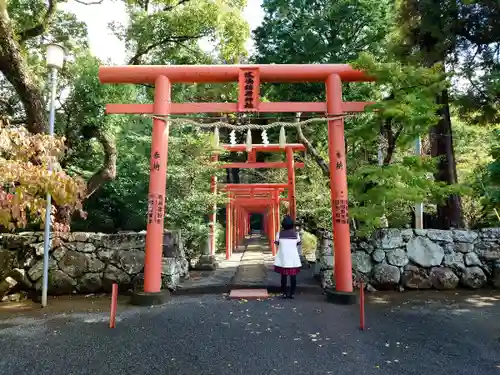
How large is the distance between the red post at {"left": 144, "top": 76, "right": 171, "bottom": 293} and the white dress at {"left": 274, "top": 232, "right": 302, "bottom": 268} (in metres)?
2.40

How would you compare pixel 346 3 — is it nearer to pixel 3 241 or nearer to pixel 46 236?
pixel 46 236

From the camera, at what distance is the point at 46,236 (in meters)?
6.83

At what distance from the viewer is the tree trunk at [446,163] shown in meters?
9.34

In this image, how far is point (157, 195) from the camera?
7016 mm

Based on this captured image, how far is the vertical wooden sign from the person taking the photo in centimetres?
728

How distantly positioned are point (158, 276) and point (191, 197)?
4.07 meters

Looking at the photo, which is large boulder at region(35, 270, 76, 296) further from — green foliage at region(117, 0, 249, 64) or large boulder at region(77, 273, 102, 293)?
green foliage at region(117, 0, 249, 64)

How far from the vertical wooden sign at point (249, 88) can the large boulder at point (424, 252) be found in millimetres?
4641

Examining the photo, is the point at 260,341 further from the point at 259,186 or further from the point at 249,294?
the point at 259,186

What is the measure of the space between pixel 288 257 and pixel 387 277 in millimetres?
2435

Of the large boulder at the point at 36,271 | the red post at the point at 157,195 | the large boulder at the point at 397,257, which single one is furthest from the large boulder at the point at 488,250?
the large boulder at the point at 36,271

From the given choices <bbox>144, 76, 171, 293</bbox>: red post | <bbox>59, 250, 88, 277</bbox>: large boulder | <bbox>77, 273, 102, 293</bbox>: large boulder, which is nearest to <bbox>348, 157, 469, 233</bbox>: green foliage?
<bbox>144, 76, 171, 293</bbox>: red post

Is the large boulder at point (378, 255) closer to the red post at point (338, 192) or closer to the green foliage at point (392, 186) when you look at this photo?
the green foliage at point (392, 186)

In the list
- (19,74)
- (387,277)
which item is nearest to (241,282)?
(387,277)
